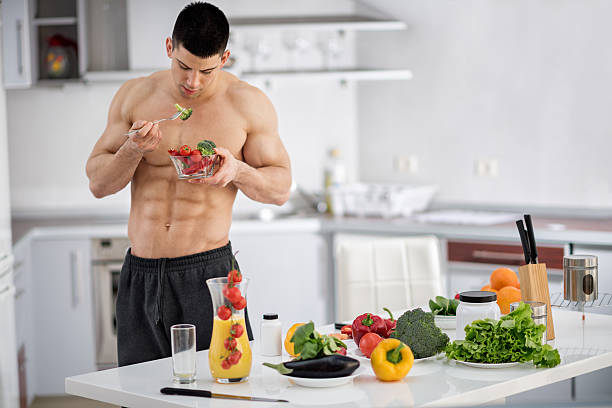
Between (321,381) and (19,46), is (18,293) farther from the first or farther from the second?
(321,381)

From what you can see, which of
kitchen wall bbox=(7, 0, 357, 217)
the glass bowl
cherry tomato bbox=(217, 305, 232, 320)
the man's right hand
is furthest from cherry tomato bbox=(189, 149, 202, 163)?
kitchen wall bbox=(7, 0, 357, 217)

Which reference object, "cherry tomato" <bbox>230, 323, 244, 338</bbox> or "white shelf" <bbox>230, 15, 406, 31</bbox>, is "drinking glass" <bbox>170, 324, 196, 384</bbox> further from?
"white shelf" <bbox>230, 15, 406, 31</bbox>

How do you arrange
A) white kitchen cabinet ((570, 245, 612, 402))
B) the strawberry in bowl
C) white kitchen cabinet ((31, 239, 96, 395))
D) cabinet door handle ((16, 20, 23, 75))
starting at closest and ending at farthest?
1. the strawberry in bowl
2. white kitchen cabinet ((570, 245, 612, 402))
3. cabinet door handle ((16, 20, 23, 75))
4. white kitchen cabinet ((31, 239, 96, 395))

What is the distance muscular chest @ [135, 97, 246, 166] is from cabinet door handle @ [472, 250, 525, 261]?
1739 millimetres

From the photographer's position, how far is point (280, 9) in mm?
4613

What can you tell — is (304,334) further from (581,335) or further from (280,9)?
(280,9)

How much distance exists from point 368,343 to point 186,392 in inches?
17.4

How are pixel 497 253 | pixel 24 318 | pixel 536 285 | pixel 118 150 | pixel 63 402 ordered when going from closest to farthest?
1. pixel 536 285
2. pixel 118 150
3. pixel 497 253
4. pixel 24 318
5. pixel 63 402

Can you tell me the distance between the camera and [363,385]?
5.54 ft

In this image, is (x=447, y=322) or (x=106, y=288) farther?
(x=106, y=288)

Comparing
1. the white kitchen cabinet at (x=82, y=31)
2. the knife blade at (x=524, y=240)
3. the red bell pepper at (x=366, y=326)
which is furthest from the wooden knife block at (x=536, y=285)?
the white kitchen cabinet at (x=82, y=31)

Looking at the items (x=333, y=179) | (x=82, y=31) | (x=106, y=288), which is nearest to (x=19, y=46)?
(x=82, y=31)

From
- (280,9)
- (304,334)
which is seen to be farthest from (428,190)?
(304,334)

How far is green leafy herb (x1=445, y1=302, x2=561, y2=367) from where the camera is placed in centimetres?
178
